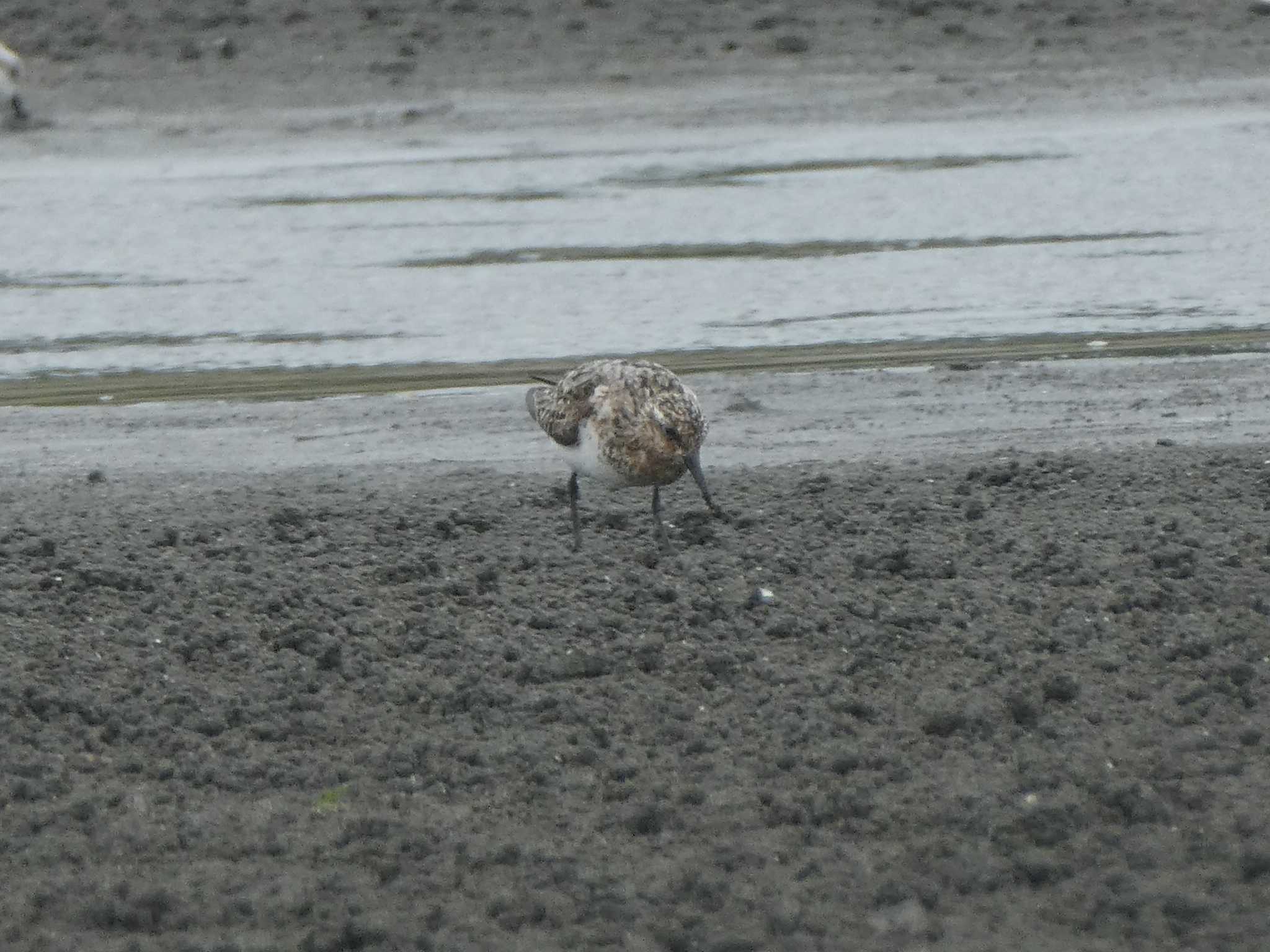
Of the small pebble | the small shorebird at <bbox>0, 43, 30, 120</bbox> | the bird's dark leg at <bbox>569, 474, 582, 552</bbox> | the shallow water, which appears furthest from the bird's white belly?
the small shorebird at <bbox>0, 43, 30, 120</bbox>

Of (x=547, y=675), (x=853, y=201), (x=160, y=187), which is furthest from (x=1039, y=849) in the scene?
(x=160, y=187)

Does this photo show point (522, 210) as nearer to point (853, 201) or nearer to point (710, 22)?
point (853, 201)

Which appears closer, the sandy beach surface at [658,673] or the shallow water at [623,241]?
the sandy beach surface at [658,673]

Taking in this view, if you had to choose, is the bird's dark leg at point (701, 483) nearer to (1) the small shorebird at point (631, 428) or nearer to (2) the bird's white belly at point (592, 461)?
(1) the small shorebird at point (631, 428)

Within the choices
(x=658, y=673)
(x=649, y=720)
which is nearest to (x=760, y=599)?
(x=658, y=673)

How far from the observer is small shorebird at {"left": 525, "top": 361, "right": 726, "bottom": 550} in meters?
7.53

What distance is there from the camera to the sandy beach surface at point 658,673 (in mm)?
5008

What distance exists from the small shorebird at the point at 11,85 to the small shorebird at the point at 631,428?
14.6 meters

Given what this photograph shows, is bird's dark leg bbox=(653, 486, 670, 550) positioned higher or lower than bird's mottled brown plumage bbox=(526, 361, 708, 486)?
lower

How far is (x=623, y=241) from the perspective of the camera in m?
15.5

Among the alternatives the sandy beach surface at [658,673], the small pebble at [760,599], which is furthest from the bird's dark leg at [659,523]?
the small pebble at [760,599]

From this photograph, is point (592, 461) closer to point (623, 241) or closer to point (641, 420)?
point (641, 420)

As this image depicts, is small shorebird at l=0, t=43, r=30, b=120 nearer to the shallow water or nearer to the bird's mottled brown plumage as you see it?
the shallow water

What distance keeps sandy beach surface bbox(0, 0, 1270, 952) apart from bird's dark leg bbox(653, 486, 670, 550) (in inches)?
4.5
